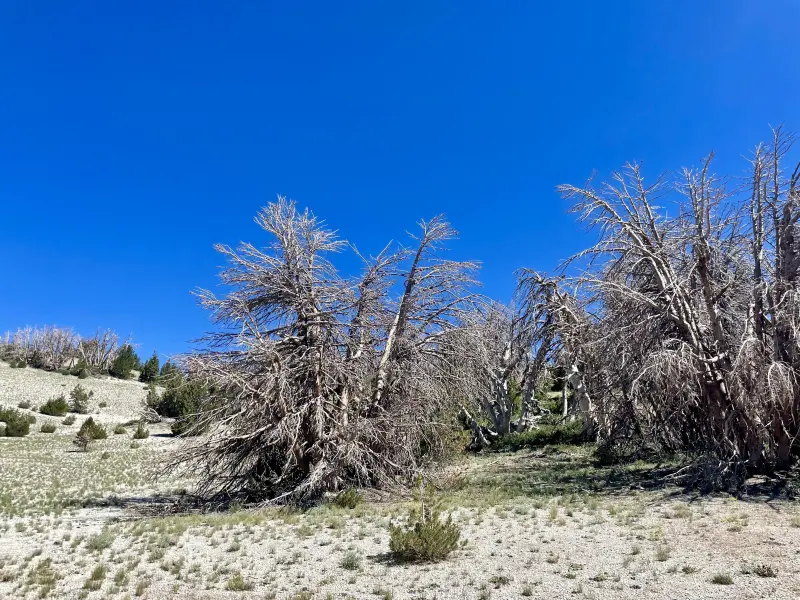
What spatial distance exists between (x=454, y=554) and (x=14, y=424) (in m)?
30.7

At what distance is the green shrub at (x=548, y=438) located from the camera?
65.1 feet

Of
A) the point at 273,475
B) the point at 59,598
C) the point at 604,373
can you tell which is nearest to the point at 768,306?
the point at 604,373

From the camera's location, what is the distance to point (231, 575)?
6.26m

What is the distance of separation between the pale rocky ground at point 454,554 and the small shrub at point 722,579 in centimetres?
7

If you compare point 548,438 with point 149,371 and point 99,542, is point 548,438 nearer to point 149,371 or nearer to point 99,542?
point 99,542

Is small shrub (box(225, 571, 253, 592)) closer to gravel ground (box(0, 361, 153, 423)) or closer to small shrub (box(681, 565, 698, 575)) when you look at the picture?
small shrub (box(681, 565, 698, 575))

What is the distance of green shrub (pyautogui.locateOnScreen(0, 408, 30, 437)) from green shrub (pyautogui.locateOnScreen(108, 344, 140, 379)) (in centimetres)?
3043

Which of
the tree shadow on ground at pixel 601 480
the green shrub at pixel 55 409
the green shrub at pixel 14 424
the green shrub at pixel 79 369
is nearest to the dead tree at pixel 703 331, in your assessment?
the tree shadow on ground at pixel 601 480

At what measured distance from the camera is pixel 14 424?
1140 inches

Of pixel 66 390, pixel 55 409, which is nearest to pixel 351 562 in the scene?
pixel 55 409

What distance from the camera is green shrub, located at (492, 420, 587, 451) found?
1983cm

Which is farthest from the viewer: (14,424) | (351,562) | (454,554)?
(14,424)

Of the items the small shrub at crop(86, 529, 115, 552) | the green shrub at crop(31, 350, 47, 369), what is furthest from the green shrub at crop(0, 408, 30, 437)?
the green shrub at crop(31, 350, 47, 369)

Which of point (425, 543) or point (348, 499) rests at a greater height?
point (348, 499)
